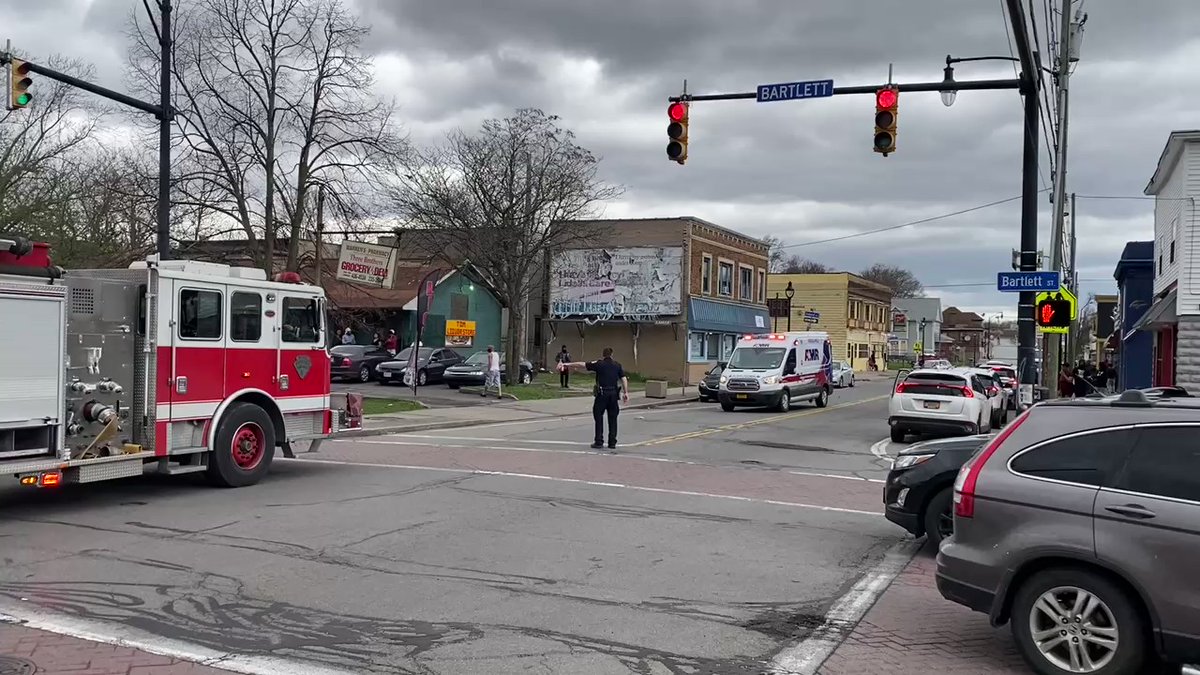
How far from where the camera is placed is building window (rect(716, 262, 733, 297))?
166ft

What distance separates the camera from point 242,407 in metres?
12.0

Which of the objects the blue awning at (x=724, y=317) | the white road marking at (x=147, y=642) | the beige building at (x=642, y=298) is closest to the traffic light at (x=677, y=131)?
the white road marking at (x=147, y=642)

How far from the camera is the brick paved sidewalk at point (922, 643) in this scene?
5.73 metres

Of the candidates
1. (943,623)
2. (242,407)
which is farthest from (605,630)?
(242,407)

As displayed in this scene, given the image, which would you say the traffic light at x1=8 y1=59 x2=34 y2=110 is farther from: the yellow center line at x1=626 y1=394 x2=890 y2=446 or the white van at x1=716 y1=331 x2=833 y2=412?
the white van at x1=716 y1=331 x2=833 y2=412

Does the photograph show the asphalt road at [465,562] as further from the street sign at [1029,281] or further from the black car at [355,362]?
the black car at [355,362]

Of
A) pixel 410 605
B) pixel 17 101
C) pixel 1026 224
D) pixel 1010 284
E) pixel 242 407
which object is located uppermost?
pixel 17 101

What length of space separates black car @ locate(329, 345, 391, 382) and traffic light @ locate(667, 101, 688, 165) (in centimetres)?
2359

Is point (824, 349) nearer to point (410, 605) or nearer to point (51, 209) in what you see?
point (51, 209)

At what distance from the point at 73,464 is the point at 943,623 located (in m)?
8.18

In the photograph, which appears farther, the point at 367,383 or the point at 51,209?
the point at 367,383

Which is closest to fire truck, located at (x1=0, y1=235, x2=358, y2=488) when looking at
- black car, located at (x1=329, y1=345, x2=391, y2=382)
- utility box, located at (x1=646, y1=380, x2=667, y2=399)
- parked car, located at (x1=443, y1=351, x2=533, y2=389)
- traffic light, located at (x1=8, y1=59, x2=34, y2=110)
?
traffic light, located at (x1=8, y1=59, x2=34, y2=110)

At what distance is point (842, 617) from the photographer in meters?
6.86

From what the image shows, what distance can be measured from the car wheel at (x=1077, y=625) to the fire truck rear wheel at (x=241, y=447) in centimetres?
918
